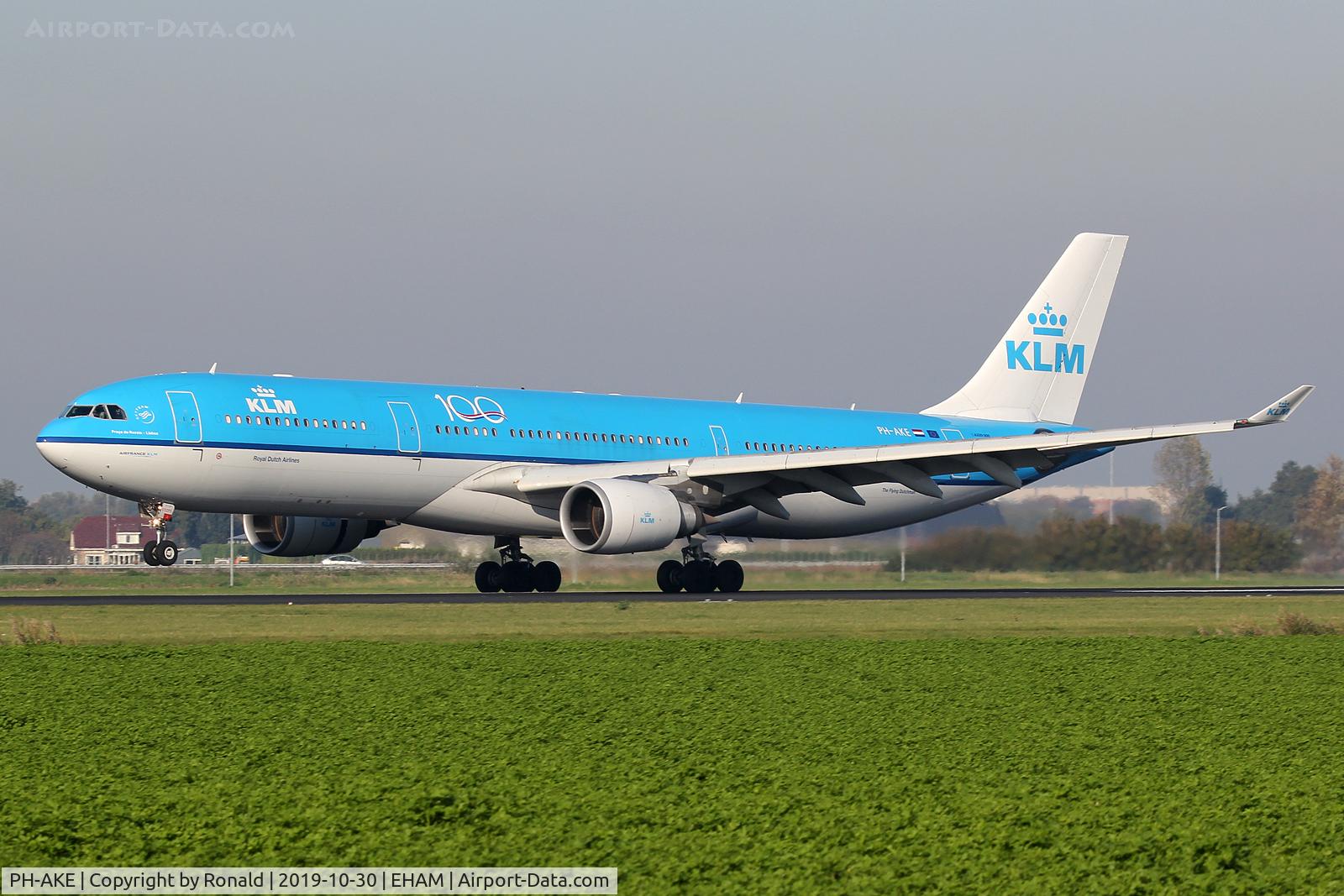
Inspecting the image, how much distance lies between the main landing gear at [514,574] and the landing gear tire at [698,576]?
11.0 feet

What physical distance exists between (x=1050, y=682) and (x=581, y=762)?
262 inches

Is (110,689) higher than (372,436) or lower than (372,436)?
lower

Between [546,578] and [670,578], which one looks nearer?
[670,578]

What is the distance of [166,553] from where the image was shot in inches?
1171

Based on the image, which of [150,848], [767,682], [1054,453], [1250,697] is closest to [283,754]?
[150,848]

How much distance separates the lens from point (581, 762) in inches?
436

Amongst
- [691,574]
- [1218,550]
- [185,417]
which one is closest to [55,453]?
[185,417]

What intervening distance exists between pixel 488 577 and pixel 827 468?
7956 millimetres

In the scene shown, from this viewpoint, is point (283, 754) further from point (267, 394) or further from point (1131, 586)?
point (1131, 586)

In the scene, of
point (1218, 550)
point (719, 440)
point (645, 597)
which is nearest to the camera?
point (645, 597)

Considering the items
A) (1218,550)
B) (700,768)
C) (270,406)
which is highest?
(270,406)

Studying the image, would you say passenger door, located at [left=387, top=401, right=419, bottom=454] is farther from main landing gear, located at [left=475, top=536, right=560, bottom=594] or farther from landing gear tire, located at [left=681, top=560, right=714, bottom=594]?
landing gear tire, located at [left=681, top=560, right=714, bottom=594]

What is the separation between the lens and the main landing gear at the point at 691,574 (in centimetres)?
3503

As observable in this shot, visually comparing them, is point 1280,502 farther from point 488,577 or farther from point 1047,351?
point 488,577
